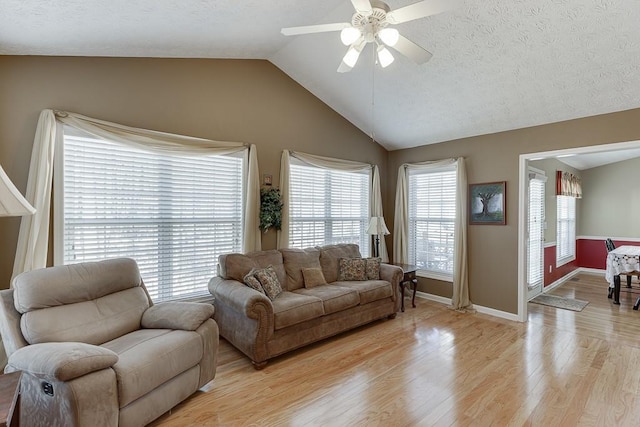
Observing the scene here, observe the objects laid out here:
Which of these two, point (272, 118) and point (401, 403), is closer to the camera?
point (401, 403)

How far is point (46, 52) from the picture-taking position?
2686 millimetres

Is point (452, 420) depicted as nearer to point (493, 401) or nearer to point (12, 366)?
point (493, 401)

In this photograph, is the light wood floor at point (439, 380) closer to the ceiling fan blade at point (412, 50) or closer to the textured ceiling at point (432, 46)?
the ceiling fan blade at point (412, 50)

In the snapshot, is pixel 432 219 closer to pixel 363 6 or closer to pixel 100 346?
pixel 363 6

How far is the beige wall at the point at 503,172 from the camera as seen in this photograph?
3.73m

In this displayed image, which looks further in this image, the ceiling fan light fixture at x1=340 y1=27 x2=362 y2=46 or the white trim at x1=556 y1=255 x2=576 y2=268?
the white trim at x1=556 y1=255 x2=576 y2=268

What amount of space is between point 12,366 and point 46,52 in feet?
8.36

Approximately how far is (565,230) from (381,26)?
23.5 feet

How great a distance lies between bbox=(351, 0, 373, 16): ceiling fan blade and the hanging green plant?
2.51 metres

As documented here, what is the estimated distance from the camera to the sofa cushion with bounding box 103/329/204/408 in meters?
1.87

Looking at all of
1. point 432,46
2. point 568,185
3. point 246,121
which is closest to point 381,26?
point 432,46

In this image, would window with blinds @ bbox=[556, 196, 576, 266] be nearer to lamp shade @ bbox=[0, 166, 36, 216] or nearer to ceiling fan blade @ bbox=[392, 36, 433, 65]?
ceiling fan blade @ bbox=[392, 36, 433, 65]

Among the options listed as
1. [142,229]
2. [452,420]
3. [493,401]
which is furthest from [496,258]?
[142,229]

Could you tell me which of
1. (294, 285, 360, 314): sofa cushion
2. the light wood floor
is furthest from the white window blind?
(294, 285, 360, 314): sofa cushion
